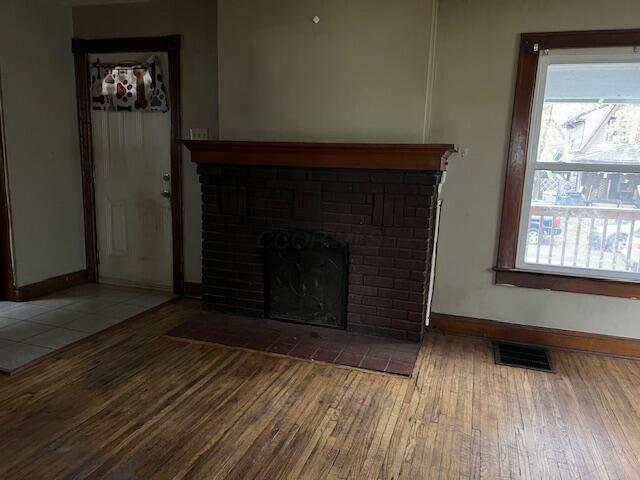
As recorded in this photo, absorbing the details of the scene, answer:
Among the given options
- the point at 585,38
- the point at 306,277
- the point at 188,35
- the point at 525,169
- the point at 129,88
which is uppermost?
the point at 188,35

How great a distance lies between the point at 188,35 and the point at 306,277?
210 centimetres

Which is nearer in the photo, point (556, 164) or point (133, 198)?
point (556, 164)

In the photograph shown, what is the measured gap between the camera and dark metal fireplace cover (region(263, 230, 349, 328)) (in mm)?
3156

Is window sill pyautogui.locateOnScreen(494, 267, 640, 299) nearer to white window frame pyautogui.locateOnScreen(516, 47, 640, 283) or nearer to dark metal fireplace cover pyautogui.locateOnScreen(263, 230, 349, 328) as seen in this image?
white window frame pyautogui.locateOnScreen(516, 47, 640, 283)

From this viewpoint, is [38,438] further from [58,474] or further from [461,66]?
[461,66]

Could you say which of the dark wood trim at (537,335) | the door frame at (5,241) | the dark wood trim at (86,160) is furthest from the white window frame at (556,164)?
the door frame at (5,241)

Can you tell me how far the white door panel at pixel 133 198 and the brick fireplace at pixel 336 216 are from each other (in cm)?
68

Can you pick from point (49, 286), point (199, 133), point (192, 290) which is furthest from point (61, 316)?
point (199, 133)

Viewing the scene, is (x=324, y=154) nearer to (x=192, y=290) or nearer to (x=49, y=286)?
(x=192, y=290)

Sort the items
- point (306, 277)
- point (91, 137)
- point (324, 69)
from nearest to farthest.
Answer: point (324, 69), point (306, 277), point (91, 137)

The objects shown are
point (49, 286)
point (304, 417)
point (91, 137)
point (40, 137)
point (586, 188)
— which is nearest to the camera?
point (304, 417)

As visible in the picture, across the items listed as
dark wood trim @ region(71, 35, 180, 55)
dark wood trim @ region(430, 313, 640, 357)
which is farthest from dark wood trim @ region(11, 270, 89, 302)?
dark wood trim @ region(430, 313, 640, 357)

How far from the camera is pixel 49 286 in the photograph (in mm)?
3895

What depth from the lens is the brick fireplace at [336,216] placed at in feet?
9.52
